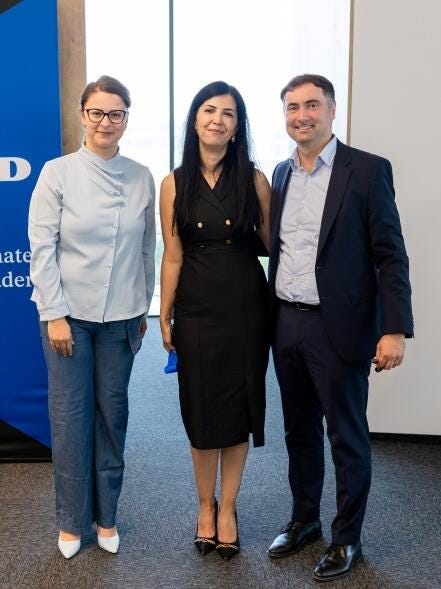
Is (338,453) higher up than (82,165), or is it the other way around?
(82,165)

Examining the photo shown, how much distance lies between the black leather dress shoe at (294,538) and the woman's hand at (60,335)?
3.23ft

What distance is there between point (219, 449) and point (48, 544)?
27.8 inches

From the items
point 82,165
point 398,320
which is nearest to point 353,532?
point 398,320

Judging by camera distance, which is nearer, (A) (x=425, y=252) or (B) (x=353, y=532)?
(B) (x=353, y=532)

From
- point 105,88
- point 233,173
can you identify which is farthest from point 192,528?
point 105,88

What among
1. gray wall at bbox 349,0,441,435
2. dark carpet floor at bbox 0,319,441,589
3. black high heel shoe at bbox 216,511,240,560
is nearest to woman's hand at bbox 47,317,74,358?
dark carpet floor at bbox 0,319,441,589

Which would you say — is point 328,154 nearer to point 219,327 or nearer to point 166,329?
point 219,327

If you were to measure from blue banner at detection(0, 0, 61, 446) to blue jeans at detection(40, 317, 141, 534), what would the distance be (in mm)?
812

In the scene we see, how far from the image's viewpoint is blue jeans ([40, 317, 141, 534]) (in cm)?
227

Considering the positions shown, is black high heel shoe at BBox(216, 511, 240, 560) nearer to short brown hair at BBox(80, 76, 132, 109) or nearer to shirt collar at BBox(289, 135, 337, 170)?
shirt collar at BBox(289, 135, 337, 170)

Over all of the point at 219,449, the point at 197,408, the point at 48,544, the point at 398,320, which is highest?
the point at 398,320

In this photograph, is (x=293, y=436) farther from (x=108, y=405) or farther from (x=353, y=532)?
(x=108, y=405)

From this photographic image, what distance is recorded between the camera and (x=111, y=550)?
242 centimetres

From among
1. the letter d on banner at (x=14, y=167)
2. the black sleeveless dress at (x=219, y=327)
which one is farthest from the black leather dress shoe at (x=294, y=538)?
the letter d on banner at (x=14, y=167)
